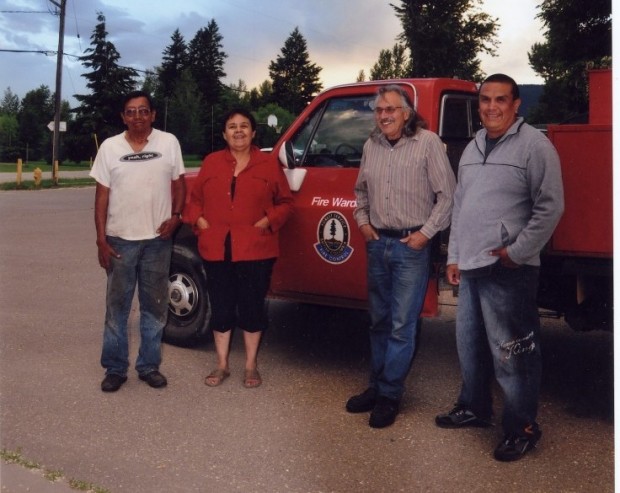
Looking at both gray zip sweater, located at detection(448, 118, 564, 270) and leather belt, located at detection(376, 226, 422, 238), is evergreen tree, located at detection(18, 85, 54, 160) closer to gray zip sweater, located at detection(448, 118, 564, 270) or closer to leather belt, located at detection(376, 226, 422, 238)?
leather belt, located at detection(376, 226, 422, 238)

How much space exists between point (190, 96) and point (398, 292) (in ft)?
171

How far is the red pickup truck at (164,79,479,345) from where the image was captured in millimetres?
5297

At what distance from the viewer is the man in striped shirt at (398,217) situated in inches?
178

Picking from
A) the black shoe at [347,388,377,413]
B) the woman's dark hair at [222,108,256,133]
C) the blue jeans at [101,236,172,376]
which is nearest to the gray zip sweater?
the black shoe at [347,388,377,413]

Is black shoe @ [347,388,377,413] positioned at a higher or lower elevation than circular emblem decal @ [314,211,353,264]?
lower

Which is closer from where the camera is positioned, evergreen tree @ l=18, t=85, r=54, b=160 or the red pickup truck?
the red pickup truck

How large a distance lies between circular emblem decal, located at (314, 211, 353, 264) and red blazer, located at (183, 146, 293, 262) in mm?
288

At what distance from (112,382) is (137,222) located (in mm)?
1016

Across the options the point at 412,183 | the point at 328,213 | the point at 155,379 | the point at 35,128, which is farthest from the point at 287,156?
the point at 35,128

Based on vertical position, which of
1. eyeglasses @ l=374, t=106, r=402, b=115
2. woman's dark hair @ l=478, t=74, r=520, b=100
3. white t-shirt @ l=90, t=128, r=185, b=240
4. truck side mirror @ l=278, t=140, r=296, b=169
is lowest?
white t-shirt @ l=90, t=128, r=185, b=240

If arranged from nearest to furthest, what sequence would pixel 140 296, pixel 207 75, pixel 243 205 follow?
pixel 243 205
pixel 140 296
pixel 207 75

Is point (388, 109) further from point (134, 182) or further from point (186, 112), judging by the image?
point (186, 112)

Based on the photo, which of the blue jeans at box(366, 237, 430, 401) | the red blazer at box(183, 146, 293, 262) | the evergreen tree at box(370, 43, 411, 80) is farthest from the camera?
the evergreen tree at box(370, 43, 411, 80)

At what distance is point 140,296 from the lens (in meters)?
5.48
